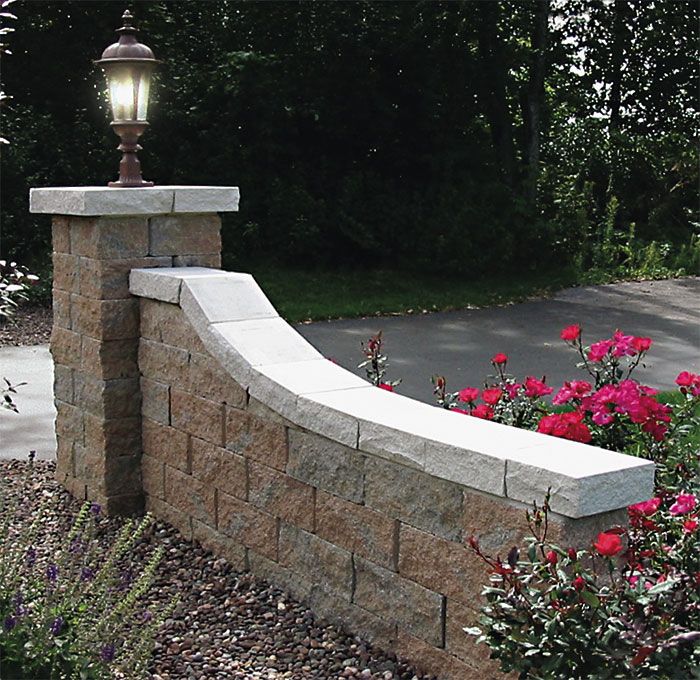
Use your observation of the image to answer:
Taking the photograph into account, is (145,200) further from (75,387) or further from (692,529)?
(692,529)

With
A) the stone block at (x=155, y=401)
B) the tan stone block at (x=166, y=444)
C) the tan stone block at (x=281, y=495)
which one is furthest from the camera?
the stone block at (x=155, y=401)

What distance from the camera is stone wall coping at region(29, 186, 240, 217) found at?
472 cm

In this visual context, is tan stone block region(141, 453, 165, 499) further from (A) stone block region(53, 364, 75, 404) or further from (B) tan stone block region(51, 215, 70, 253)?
(B) tan stone block region(51, 215, 70, 253)

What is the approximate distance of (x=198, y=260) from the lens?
5004 millimetres

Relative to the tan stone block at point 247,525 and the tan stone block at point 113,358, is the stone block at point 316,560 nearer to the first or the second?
the tan stone block at point 247,525

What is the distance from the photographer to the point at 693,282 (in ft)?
42.6

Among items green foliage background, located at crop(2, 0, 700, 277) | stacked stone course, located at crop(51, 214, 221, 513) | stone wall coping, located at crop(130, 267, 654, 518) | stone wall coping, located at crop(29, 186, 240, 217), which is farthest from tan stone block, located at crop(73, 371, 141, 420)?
green foliage background, located at crop(2, 0, 700, 277)

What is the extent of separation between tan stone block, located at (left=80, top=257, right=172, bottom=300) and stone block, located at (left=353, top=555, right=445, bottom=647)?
6.25 ft

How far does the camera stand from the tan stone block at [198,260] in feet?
16.3

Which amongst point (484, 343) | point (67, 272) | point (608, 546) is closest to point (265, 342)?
point (67, 272)

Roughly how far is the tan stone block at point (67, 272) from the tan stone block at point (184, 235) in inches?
16.1

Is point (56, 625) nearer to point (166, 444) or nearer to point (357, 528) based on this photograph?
point (357, 528)

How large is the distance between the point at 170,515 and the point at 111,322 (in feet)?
2.99

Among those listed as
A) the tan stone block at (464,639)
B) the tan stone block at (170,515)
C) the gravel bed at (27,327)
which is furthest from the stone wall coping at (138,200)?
the gravel bed at (27,327)
